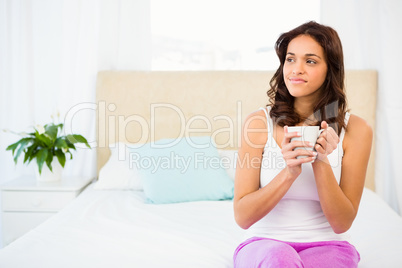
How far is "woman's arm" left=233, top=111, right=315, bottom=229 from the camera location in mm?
1289

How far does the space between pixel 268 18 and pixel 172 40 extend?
2.36ft

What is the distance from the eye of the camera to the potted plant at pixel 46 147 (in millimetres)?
2691

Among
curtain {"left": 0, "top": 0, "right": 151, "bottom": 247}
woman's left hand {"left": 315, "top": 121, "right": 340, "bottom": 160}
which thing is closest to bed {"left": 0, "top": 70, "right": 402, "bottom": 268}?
curtain {"left": 0, "top": 0, "right": 151, "bottom": 247}

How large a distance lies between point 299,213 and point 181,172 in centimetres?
116

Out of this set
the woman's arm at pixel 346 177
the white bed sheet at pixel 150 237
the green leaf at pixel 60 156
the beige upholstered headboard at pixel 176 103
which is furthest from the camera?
the beige upholstered headboard at pixel 176 103

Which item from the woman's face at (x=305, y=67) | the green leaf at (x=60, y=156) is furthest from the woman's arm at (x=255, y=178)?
the green leaf at (x=60, y=156)

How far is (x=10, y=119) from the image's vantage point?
3.09m

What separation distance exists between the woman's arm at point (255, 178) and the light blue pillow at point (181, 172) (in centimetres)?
99

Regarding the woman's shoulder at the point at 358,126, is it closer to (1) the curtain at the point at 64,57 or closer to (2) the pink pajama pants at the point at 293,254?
(2) the pink pajama pants at the point at 293,254

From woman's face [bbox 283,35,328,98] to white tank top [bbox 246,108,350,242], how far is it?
228 mm

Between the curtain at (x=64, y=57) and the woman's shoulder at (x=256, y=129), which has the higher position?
the curtain at (x=64, y=57)

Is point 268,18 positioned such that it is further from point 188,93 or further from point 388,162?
point 388,162

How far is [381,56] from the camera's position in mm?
2898

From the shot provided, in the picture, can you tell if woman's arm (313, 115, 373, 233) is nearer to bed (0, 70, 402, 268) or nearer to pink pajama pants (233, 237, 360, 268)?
pink pajama pants (233, 237, 360, 268)
